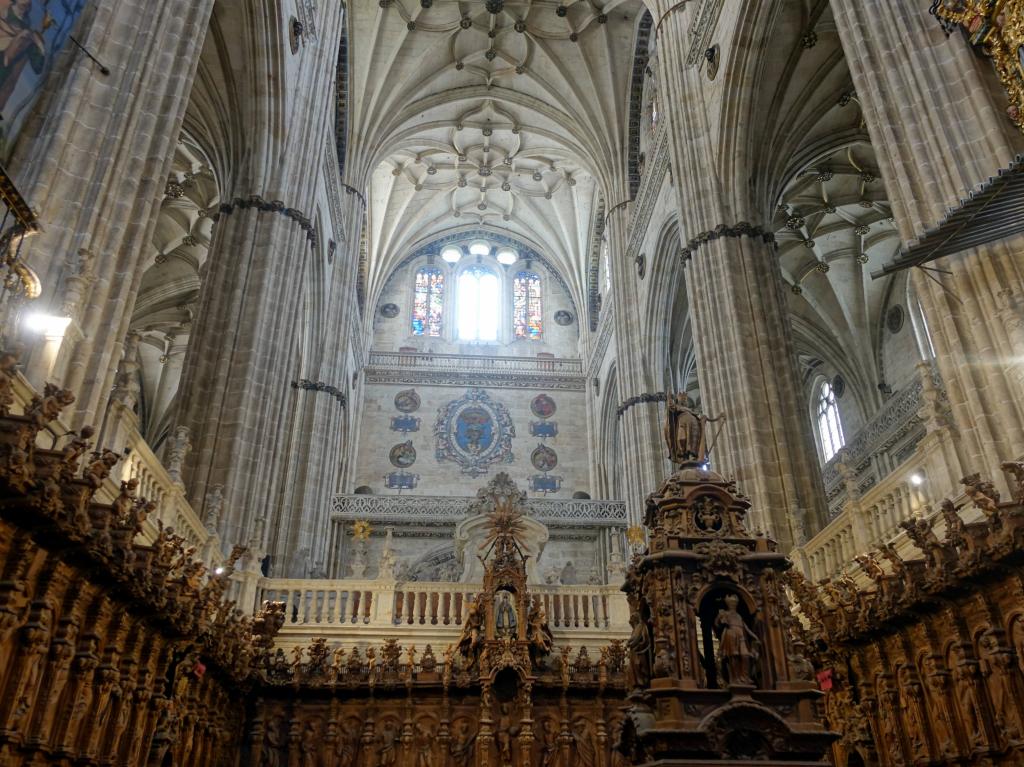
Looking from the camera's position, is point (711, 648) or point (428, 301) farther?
point (428, 301)

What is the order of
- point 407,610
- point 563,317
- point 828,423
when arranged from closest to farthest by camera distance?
point 407,610, point 828,423, point 563,317

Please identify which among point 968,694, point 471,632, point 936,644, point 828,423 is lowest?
point 968,694

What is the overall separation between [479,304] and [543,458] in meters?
7.71

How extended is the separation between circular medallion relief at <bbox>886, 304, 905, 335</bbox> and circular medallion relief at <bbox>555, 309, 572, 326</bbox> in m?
13.6

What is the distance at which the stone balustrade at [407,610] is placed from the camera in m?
13.4

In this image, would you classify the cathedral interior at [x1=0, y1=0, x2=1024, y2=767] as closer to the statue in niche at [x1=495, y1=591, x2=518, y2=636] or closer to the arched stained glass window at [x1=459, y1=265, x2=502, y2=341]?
the statue in niche at [x1=495, y1=591, x2=518, y2=636]

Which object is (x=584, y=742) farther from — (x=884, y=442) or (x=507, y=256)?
(x=507, y=256)

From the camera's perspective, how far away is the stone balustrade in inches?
528

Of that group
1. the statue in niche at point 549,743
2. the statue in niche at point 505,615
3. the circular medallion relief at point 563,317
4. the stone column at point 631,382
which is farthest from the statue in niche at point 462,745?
the circular medallion relief at point 563,317

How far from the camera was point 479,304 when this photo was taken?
117ft

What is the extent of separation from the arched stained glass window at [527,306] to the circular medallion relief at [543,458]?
5.34 m

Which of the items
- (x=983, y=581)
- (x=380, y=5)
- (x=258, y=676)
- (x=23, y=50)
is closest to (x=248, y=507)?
(x=258, y=676)

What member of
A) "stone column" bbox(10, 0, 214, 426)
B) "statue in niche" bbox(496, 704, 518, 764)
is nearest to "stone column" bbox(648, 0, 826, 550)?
"statue in niche" bbox(496, 704, 518, 764)

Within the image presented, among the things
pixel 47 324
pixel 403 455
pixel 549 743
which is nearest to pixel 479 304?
pixel 403 455
